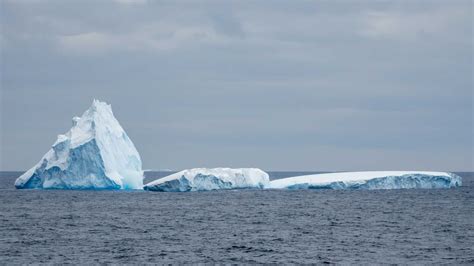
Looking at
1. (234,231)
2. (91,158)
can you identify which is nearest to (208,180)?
(91,158)

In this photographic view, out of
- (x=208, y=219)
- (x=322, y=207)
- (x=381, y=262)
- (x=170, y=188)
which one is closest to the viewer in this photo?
(x=381, y=262)

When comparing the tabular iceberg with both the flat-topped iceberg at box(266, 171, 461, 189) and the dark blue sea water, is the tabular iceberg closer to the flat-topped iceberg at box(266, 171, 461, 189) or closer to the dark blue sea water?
the dark blue sea water

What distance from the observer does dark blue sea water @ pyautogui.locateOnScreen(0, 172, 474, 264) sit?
2656 centimetres

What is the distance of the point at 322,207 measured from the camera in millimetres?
50438

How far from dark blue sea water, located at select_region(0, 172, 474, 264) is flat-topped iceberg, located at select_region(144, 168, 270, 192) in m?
3.26

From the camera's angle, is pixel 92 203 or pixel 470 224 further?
pixel 92 203

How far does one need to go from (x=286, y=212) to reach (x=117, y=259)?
21396mm

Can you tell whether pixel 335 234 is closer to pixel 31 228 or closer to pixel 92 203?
pixel 31 228

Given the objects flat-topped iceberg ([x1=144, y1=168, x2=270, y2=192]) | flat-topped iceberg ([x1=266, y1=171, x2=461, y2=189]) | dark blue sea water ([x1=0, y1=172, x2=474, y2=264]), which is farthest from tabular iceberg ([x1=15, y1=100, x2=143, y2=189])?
flat-topped iceberg ([x1=266, y1=171, x2=461, y2=189])

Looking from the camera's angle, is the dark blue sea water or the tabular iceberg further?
the tabular iceberg

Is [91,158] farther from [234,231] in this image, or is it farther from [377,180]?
[234,231]

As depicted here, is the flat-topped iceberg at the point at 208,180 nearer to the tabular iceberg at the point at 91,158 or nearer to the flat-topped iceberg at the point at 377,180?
the tabular iceberg at the point at 91,158

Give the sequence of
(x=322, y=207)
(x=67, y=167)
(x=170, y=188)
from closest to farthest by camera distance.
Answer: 1. (x=322, y=207)
2. (x=67, y=167)
3. (x=170, y=188)

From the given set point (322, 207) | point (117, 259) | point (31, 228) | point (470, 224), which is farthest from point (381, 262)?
point (322, 207)
